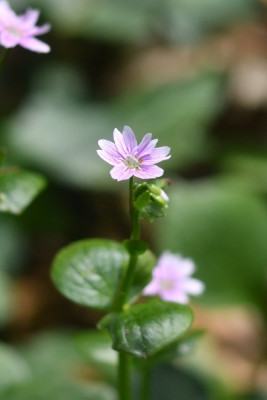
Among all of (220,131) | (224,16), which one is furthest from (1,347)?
(224,16)

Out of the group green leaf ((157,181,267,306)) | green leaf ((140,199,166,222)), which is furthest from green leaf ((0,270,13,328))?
green leaf ((140,199,166,222))

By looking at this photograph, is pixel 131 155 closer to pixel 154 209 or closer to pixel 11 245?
pixel 154 209

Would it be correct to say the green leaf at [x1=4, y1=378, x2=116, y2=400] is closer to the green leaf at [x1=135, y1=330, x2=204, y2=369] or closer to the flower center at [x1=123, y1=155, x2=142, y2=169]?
the green leaf at [x1=135, y1=330, x2=204, y2=369]

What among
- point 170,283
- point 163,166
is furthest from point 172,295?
point 163,166

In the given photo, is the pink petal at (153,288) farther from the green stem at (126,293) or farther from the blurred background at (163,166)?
the blurred background at (163,166)

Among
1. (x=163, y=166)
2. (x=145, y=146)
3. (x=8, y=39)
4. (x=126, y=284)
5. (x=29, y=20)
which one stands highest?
(x=163, y=166)

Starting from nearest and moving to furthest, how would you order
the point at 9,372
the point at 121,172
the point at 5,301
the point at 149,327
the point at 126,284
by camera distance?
the point at 121,172 < the point at 149,327 < the point at 126,284 < the point at 9,372 < the point at 5,301

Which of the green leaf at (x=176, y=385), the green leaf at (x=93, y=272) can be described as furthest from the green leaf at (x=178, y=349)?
the green leaf at (x=176, y=385)

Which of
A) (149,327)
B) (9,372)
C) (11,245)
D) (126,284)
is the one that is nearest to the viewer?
(149,327)
